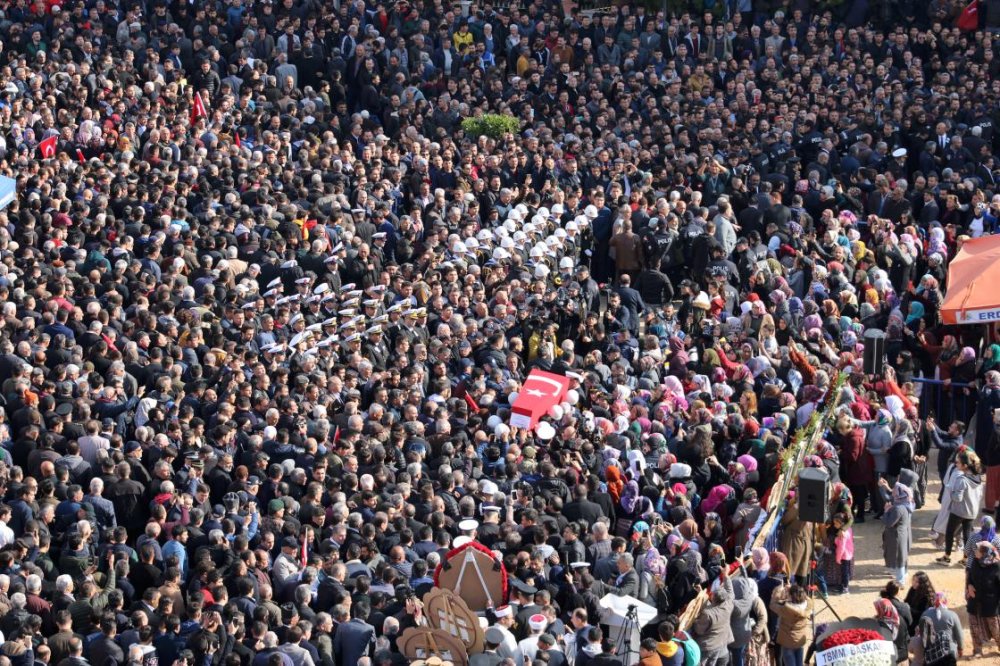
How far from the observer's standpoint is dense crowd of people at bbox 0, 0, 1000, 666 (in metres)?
17.1

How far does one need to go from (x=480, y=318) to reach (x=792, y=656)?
7213 millimetres

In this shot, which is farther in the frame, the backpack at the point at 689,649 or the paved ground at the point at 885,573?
the paved ground at the point at 885,573

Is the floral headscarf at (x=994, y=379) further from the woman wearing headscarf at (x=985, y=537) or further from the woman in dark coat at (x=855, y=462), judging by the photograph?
the woman wearing headscarf at (x=985, y=537)

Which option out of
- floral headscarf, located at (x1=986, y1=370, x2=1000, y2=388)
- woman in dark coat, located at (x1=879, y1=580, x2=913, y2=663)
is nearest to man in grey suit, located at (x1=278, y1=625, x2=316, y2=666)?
woman in dark coat, located at (x1=879, y1=580, x2=913, y2=663)

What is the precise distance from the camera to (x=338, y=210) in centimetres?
2544

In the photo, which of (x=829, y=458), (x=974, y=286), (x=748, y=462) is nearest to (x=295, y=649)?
(x=748, y=462)

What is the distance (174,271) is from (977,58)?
1611 cm

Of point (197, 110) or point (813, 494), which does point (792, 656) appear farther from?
point (197, 110)

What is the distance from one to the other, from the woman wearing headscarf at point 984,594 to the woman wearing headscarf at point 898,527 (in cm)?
139

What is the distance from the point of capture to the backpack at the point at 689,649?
1655 centimetres

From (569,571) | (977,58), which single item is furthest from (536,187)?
(569,571)

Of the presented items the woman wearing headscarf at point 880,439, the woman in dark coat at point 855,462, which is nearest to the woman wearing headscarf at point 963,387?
the woman wearing headscarf at point 880,439

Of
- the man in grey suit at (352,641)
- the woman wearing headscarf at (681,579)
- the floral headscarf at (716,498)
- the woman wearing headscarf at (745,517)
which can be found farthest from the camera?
the floral headscarf at (716,498)

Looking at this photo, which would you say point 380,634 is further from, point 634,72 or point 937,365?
point 634,72
